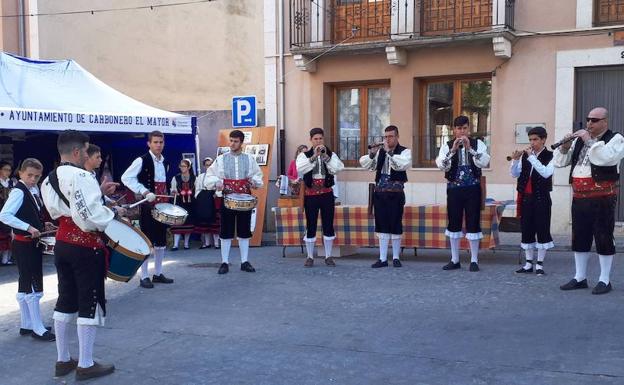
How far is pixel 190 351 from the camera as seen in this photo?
5.44 meters

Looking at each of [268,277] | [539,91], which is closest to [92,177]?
[268,277]

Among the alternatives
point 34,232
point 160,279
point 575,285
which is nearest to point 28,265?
point 34,232

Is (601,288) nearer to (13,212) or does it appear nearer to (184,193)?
(13,212)

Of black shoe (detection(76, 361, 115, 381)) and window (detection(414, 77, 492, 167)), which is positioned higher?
window (detection(414, 77, 492, 167))

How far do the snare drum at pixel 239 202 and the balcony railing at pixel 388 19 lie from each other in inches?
226

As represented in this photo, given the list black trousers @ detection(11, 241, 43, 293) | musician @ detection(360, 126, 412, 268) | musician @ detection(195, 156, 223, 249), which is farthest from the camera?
→ musician @ detection(195, 156, 223, 249)

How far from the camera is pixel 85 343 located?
4.79 meters

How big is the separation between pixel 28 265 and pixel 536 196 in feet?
19.1

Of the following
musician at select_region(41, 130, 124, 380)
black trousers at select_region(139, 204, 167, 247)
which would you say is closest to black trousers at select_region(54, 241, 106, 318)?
musician at select_region(41, 130, 124, 380)

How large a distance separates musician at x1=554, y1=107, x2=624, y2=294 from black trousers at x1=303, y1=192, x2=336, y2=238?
3.24 meters

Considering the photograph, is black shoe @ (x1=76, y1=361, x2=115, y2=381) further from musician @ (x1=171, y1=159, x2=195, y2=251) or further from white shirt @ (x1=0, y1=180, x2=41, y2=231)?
musician @ (x1=171, y1=159, x2=195, y2=251)

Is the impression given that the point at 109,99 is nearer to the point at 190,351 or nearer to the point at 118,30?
the point at 190,351

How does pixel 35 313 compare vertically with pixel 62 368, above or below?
above

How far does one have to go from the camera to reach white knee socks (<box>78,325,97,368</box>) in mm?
4746
